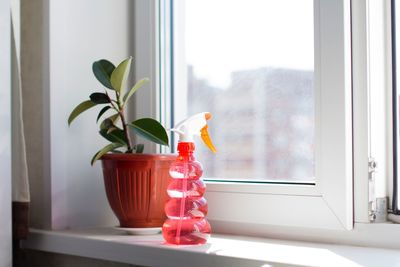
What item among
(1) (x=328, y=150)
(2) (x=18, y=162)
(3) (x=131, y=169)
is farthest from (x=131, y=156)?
(1) (x=328, y=150)

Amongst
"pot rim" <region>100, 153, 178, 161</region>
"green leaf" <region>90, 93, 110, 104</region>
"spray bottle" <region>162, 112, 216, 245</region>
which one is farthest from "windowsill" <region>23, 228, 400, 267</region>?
"green leaf" <region>90, 93, 110, 104</region>

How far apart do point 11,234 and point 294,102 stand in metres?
0.65

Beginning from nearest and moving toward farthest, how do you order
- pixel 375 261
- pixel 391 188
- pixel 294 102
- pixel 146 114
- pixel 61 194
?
pixel 375 261, pixel 391 188, pixel 294 102, pixel 61 194, pixel 146 114

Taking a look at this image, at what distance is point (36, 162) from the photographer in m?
1.23

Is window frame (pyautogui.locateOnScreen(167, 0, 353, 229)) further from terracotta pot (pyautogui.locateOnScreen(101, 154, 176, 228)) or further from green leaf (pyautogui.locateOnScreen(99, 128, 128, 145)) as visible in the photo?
green leaf (pyautogui.locateOnScreen(99, 128, 128, 145))

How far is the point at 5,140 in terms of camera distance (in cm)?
109

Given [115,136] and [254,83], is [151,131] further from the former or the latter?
[254,83]

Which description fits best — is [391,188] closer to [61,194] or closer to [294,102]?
[294,102]

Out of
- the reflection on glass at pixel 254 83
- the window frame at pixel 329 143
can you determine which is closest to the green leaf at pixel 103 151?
the reflection on glass at pixel 254 83

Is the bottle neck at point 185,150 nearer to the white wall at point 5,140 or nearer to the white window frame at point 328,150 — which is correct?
the white window frame at point 328,150

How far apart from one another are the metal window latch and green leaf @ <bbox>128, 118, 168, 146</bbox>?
40 centimetres

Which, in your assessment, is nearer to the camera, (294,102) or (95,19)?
(294,102)

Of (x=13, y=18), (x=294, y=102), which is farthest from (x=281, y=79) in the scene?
(x=13, y=18)

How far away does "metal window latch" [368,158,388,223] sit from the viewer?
99 centimetres
